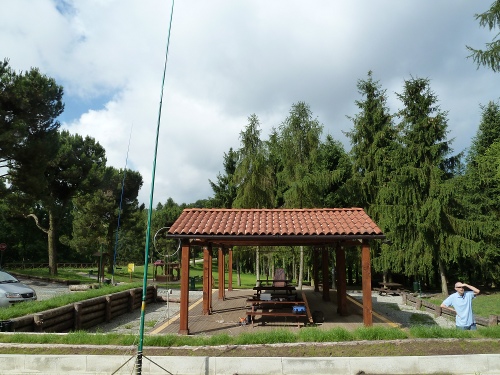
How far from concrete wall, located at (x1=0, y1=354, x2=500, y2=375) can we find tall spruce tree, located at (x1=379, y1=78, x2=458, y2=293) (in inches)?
609

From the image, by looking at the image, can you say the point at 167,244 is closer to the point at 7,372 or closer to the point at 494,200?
the point at 494,200

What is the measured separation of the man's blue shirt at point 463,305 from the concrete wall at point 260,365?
58.7 inches

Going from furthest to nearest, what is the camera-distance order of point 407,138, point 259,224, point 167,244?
point 167,244
point 407,138
point 259,224

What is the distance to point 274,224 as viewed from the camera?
10.4m

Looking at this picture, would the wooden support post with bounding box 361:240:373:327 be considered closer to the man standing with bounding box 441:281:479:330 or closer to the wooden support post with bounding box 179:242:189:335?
the man standing with bounding box 441:281:479:330

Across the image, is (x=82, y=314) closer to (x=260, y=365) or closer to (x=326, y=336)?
(x=260, y=365)

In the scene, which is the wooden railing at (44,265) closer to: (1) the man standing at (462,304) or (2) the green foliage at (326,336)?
(2) the green foliage at (326,336)

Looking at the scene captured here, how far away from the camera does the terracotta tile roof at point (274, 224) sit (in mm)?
9234

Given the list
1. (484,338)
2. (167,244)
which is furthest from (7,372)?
(167,244)

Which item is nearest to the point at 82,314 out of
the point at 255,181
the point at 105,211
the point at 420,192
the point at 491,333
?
the point at 491,333

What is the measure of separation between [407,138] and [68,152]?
2574 cm

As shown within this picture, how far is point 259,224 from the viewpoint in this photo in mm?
10234

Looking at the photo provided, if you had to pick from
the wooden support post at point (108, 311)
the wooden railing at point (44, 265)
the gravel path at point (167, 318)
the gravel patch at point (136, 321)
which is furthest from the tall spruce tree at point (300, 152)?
the wooden railing at point (44, 265)

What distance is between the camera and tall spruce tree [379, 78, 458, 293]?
66.1 feet
